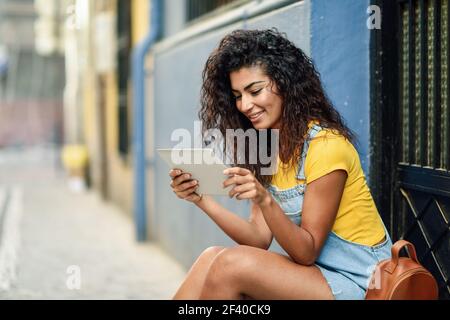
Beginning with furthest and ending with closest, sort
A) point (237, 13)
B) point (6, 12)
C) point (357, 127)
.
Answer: point (6, 12), point (237, 13), point (357, 127)

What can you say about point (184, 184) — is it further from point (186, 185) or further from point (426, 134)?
point (426, 134)

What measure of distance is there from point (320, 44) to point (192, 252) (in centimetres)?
288

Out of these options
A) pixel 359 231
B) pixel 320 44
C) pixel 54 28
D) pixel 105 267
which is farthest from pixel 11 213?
pixel 359 231

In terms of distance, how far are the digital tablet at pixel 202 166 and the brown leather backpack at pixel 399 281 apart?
600mm

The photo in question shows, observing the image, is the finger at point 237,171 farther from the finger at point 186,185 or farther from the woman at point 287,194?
the finger at point 186,185

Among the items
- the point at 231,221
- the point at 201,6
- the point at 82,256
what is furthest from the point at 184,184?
the point at 82,256

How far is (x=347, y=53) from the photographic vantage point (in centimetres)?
393

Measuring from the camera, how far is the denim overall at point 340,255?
2.77m

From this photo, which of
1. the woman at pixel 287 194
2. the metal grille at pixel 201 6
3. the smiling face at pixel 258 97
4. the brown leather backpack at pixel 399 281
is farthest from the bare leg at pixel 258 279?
the metal grille at pixel 201 6

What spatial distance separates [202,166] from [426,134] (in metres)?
1.26

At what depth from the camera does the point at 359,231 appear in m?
2.86

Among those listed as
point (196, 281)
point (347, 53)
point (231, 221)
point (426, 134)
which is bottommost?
point (196, 281)

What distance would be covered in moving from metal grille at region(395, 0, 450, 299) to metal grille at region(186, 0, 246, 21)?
2.68 meters

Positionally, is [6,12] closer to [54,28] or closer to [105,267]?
[54,28]
